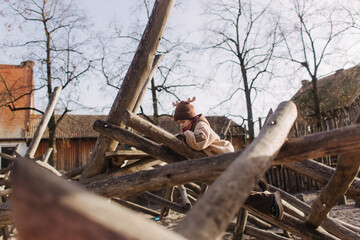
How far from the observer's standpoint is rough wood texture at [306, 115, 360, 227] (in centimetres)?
203

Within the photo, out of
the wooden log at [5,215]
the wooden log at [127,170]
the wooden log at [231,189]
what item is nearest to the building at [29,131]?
the wooden log at [127,170]

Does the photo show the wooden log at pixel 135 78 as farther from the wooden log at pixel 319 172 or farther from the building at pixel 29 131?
the building at pixel 29 131

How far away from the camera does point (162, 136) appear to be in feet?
8.75

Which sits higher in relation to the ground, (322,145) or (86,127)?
(322,145)

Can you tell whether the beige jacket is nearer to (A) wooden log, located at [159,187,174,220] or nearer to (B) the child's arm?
(B) the child's arm

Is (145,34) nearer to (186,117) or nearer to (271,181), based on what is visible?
(186,117)

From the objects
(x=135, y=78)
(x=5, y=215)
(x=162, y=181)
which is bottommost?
(x=5, y=215)

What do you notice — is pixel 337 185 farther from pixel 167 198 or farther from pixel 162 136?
pixel 167 198

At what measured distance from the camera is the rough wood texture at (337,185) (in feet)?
6.67

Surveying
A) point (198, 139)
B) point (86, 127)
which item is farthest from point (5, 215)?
point (86, 127)

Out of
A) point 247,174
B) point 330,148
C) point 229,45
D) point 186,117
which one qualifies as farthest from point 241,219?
point 229,45

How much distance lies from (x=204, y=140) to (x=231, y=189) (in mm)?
1647

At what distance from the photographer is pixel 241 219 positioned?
4.36 m

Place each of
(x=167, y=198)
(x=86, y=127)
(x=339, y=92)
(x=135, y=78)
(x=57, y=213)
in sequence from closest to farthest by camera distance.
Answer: (x=57, y=213)
(x=135, y=78)
(x=167, y=198)
(x=339, y=92)
(x=86, y=127)
